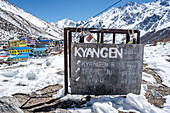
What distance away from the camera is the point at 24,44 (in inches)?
1763

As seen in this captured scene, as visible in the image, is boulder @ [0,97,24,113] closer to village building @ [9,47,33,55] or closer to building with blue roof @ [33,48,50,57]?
village building @ [9,47,33,55]

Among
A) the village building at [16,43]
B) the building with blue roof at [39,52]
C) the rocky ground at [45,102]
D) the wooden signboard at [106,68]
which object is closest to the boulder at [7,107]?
the rocky ground at [45,102]

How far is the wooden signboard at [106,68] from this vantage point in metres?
3.86

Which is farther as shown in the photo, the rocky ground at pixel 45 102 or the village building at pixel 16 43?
the village building at pixel 16 43

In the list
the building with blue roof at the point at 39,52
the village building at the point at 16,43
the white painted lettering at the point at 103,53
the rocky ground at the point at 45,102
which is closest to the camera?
the rocky ground at the point at 45,102

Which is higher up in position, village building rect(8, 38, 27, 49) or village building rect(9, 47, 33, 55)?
village building rect(8, 38, 27, 49)

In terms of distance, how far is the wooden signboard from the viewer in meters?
3.86

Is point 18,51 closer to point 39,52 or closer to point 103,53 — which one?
point 39,52

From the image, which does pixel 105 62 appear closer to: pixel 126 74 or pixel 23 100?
pixel 126 74

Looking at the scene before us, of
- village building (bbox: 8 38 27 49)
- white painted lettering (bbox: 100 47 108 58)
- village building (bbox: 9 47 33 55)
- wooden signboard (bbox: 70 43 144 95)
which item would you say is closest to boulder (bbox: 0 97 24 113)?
wooden signboard (bbox: 70 43 144 95)

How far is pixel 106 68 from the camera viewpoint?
13.0 feet

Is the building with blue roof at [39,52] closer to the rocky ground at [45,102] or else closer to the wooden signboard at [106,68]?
the rocky ground at [45,102]

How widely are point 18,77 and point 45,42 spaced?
5941 cm

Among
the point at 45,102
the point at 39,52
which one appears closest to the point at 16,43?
the point at 39,52
